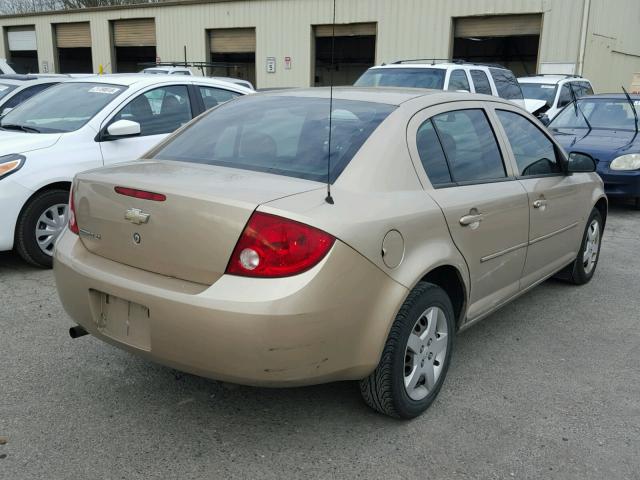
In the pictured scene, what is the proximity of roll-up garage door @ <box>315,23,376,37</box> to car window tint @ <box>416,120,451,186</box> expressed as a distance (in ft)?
63.9

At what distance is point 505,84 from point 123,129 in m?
7.76

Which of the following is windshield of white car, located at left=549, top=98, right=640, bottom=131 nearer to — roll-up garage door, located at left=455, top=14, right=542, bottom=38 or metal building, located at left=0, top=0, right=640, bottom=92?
metal building, located at left=0, top=0, right=640, bottom=92

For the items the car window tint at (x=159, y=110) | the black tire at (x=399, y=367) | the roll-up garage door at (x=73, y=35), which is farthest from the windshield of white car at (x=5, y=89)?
the roll-up garage door at (x=73, y=35)

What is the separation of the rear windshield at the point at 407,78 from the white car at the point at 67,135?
4.06 m

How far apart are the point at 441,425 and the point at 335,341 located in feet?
2.82

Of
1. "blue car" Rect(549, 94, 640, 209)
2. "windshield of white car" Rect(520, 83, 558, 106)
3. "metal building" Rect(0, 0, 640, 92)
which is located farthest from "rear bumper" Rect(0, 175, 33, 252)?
"metal building" Rect(0, 0, 640, 92)

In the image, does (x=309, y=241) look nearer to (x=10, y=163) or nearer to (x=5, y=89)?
(x=10, y=163)

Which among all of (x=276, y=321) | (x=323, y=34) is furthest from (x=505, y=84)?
(x=323, y=34)

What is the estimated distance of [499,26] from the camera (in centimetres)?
1959

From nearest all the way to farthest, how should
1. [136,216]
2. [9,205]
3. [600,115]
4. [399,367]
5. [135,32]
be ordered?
1. [136,216]
2. [399,367]
3. [9,205]
4. [600,115]
5. [135,32]

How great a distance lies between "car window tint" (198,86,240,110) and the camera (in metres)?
6.62

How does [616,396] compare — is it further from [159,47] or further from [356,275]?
[159,47]

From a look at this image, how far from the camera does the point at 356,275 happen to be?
2.53 metres

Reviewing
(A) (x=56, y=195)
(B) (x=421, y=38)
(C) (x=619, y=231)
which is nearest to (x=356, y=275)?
(A) (x=56, y=195)
